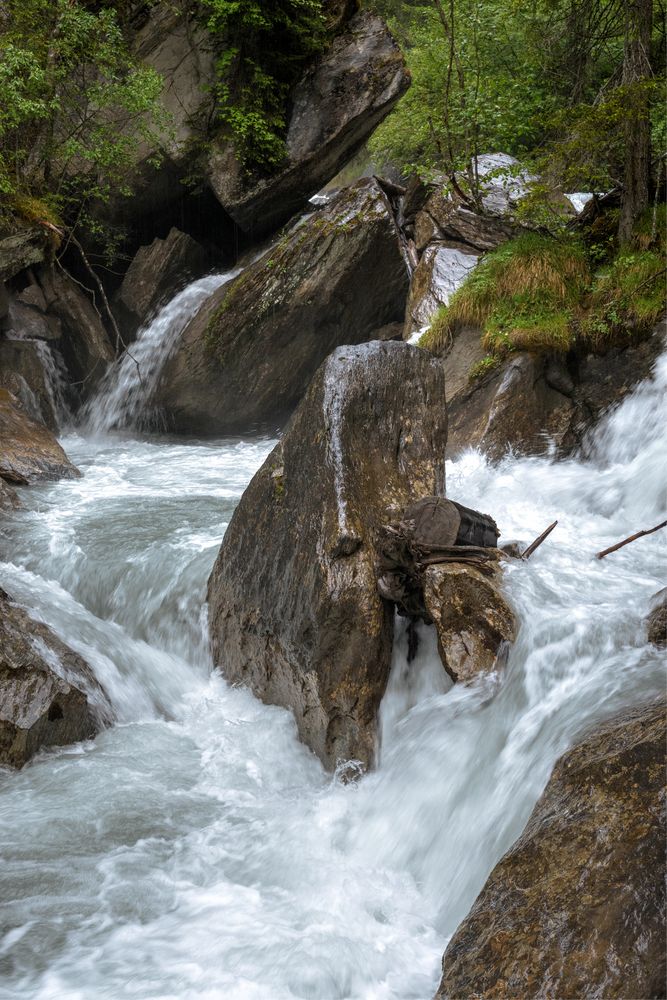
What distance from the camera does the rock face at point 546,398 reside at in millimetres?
7980

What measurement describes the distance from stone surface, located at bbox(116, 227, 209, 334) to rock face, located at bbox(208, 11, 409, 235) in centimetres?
120

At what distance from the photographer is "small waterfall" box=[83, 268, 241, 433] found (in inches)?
484

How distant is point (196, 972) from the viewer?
316cm

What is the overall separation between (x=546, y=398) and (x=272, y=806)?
5.43 meters

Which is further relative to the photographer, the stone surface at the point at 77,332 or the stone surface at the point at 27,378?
the stone surface at the point at 77,332

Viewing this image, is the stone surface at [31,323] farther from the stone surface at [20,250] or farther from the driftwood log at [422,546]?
the driftwood log at [422,546]

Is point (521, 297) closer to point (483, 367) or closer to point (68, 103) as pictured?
point (483, 367)

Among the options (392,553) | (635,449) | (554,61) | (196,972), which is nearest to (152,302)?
(554,61)

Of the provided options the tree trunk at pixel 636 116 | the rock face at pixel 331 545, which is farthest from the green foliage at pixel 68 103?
the rock face at pixel 331 545

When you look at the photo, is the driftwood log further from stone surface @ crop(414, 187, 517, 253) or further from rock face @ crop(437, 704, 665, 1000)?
stone surface @ crop(414, 187, 517, 253)

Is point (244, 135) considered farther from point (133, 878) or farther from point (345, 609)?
point (133, 878)

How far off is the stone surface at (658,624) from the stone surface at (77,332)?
10.3 m

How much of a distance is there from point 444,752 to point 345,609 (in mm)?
993

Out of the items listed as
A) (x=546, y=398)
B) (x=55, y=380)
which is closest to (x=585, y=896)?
(x=546, y=398)
